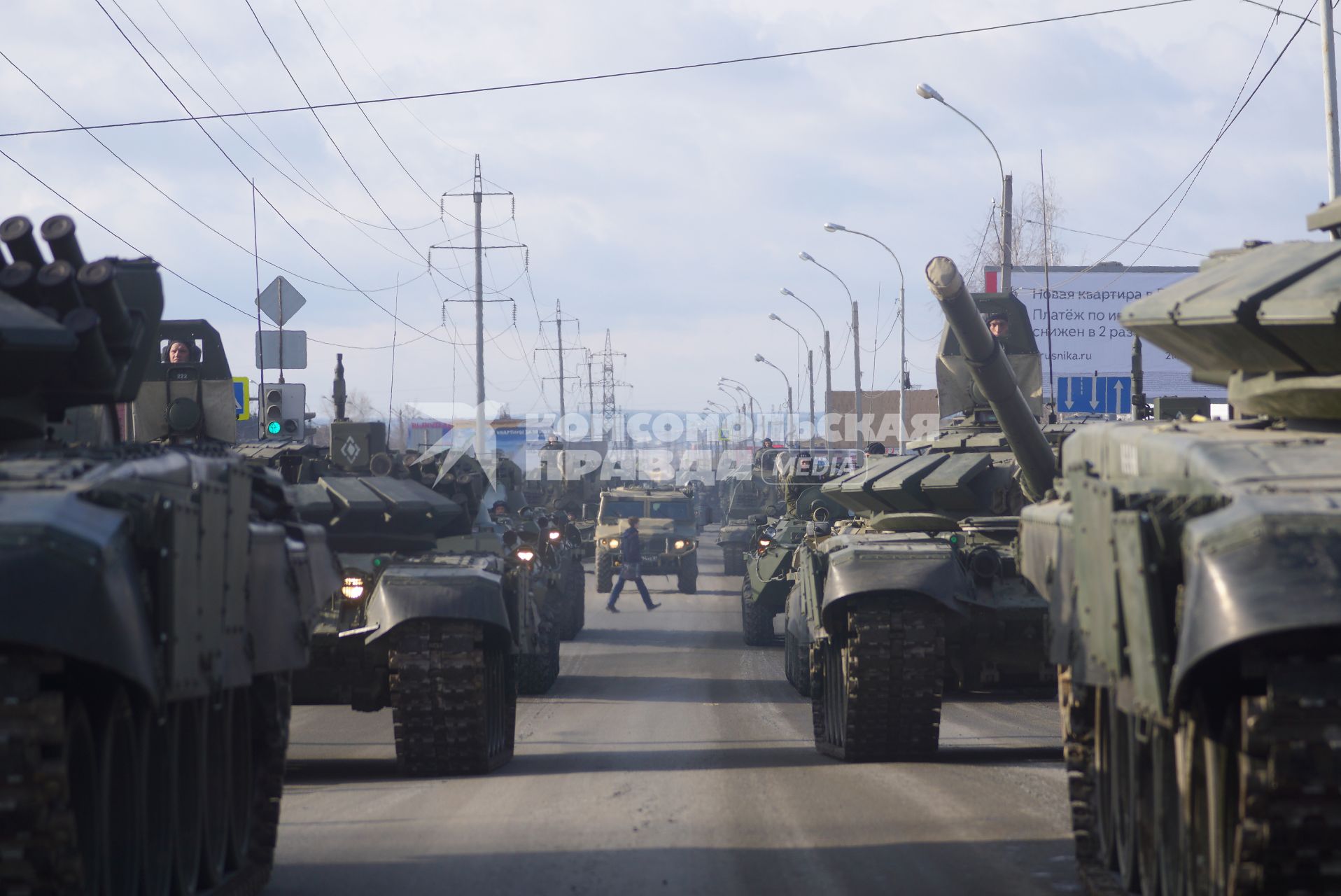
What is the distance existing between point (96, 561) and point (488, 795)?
16.8 ft

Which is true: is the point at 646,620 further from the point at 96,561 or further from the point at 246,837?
the point at 96,561

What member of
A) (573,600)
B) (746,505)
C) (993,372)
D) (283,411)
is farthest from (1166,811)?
(746,505)

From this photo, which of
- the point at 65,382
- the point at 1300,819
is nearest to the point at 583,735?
the point at 65,382

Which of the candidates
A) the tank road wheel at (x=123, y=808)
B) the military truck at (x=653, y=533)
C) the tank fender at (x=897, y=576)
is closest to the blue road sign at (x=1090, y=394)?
the military truck at (x=653, y=533)

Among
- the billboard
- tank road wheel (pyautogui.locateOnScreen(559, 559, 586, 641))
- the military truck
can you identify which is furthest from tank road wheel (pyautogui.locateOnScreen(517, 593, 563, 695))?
the billboard

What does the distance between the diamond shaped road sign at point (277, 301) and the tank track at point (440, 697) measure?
9710mm

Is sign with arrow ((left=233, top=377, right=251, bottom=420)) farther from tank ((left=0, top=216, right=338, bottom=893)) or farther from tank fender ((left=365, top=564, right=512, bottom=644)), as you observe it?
tank ((left=0, top=216, right=338, bottom=893))

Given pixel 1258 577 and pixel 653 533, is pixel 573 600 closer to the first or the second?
pixel 653 533

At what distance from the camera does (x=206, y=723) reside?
21.0 ft

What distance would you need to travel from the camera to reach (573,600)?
70.5 ft

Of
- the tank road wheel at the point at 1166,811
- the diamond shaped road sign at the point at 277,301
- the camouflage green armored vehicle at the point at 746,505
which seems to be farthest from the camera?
the camouflage green armored vehicle at the point at 746,505

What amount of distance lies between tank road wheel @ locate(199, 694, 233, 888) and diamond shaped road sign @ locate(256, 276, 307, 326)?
12408 millimetres

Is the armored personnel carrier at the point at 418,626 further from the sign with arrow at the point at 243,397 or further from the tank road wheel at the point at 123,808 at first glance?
the sign with arrow at the point at 243,397

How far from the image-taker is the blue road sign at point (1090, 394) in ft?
103
